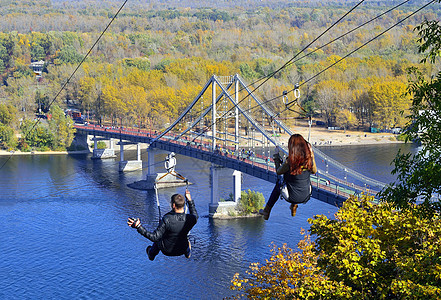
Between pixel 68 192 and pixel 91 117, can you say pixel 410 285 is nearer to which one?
pixel 68 192

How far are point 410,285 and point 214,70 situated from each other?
120304 mm

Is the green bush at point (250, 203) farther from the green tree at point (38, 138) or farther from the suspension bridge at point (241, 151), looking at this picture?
the green tree at point (38, 138)

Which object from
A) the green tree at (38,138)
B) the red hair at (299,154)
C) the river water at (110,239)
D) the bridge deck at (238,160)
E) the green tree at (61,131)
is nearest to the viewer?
the red hair at (299,154)

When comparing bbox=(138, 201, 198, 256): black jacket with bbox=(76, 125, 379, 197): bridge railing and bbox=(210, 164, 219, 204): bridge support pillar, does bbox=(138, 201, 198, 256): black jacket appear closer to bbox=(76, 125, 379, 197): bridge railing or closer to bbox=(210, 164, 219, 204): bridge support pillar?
bbox=(76, 125, 379, 197): bridge railing

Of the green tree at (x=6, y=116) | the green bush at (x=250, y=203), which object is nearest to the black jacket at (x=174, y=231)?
the green bush at (x=250, y=203)

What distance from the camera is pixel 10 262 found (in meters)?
41.1

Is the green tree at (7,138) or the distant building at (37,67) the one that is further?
the distant building at (37,67)

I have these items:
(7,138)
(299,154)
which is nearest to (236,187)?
(299,154)

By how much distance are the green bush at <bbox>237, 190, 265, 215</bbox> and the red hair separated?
4459 cm

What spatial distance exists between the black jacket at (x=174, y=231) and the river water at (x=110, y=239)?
999 inches

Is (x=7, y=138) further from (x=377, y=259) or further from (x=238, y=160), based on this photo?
(x=377, y=259)

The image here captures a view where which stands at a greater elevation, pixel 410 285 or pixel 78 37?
pixel 78 37

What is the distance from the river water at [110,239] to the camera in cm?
3706

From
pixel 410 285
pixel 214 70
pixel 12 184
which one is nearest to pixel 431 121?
pixel 410 285
